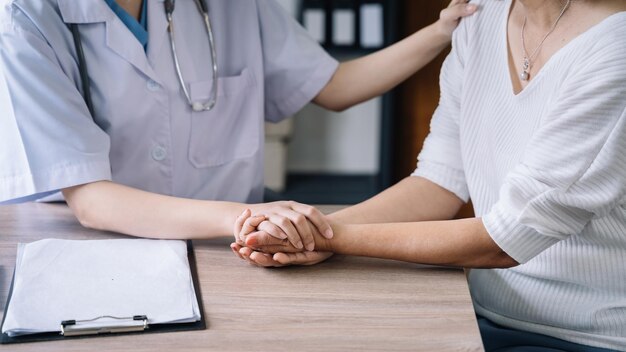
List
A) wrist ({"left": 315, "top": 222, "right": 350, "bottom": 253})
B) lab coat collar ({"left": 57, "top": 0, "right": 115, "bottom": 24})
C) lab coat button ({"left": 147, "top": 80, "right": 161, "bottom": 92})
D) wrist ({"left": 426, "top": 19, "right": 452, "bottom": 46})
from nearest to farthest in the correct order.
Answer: wrist ({"left": 315, "top": 222, "right": 350, "bottom": 253})
lab coat collar ({"left": 57, "top": 0, "right": 115, "bottom": 24})
lab coat button ({"left": 147, "top": 80, "right": 161, "bottom": 92})
wrist ({"left": 426, "top": 19, "right": 452, "bottom": 46})

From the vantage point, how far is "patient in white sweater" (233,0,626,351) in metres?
1.27

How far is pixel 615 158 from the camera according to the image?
125 centimetres

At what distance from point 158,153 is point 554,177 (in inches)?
30.2

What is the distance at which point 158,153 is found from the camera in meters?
1.67

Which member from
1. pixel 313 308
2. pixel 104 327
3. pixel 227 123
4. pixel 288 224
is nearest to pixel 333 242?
pixel 288 224

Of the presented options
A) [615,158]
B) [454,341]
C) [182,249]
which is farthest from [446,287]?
[182,249]

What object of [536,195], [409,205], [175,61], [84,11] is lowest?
[409,205]

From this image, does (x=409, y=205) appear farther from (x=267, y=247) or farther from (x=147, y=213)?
(x=147, y=213)

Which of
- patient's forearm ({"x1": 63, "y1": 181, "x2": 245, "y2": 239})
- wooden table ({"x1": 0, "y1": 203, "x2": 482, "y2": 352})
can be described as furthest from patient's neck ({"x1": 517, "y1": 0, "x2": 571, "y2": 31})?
patient's forearm ({"x1": 63, "y1": 181, "x2": 245, "y2": 239})

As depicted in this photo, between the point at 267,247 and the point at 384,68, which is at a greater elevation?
the point at 384,68

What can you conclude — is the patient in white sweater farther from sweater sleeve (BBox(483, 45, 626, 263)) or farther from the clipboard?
the clipboard

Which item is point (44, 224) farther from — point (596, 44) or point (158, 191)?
point (596, 44)

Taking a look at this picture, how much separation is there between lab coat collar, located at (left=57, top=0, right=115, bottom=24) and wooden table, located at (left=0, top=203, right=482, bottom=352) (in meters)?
0.38

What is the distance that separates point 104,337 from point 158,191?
62 centimetres
